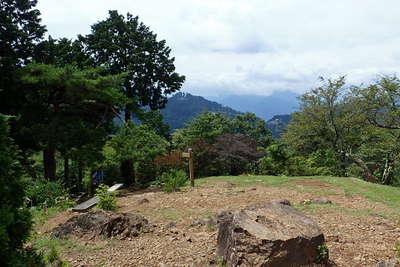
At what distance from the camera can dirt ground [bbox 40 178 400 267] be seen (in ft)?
15.7

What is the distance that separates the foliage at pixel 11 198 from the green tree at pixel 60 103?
762cm

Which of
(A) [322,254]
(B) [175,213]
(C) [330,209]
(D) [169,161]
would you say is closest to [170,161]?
(D) [169,161]

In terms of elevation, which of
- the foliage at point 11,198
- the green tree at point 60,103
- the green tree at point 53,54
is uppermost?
the green tree at point 53,54

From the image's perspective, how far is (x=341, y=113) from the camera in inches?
822

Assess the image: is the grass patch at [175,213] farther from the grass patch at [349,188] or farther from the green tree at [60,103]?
the green tree at [60,103]

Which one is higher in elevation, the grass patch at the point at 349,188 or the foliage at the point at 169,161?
the foliage at the point at 169,161

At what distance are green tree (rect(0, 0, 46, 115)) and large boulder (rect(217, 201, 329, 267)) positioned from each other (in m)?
9.46

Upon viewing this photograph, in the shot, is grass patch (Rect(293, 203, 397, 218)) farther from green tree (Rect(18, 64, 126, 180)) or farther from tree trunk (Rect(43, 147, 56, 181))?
tree trunk (Rect(43, 147, 56, 181))

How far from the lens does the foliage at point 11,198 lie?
3.24m

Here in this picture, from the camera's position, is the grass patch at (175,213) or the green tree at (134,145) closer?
the grass patch at (175,213)

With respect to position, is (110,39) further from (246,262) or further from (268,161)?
(246,262)

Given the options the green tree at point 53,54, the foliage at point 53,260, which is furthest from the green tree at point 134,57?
the foliage at point 53,260

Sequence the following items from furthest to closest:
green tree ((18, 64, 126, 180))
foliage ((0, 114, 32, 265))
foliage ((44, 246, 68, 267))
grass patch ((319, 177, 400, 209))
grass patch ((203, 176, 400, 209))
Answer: green tree ((18, 64, 126, 180)), grass patch ((203, 176, 400, 209)), grass patch ((319, 177, 400, 209)), foliage ((44, 246, 68, 267)), foliage ((0, 114, 32, 265))

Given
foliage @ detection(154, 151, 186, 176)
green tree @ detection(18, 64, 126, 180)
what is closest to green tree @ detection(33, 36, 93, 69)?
green tree @ detection(18, 64, 126, 180)
